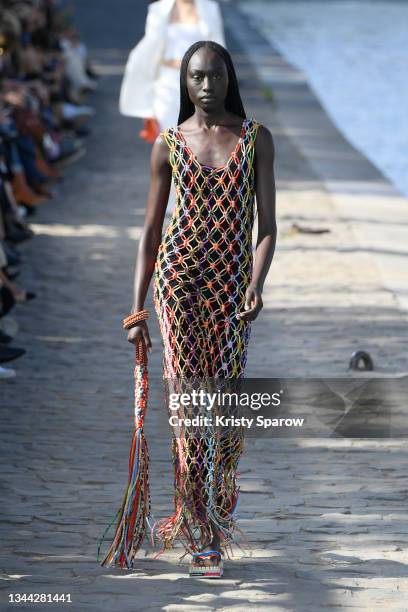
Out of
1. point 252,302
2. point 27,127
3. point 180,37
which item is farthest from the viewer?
point 27,127

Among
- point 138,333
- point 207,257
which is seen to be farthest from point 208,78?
point 138,333

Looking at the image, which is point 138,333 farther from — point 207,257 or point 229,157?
point 229,157

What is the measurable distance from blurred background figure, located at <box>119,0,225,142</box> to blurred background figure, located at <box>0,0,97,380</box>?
126cm

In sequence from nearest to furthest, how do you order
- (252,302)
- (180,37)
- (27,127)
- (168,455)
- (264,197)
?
1. (252,302)
2. (264,197)
3. (168,455)
4. (180,37)
5. (27,127)

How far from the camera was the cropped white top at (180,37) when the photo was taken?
29.8 feet

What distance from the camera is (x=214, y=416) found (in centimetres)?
492

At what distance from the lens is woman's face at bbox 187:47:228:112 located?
4781 millimetres

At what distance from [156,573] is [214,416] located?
53 cm

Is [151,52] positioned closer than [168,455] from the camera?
No

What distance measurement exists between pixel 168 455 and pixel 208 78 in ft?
6.66

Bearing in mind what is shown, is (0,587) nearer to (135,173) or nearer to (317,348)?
(317,348)

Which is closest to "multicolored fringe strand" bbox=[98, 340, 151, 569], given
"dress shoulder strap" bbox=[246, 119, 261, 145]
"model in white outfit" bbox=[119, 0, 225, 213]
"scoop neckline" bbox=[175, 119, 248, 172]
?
"scoop neckline" bbox=[175, 119, 248, 172]

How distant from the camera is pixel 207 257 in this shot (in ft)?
15.8

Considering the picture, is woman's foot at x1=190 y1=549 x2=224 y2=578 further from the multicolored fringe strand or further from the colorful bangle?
the colorful bangle
